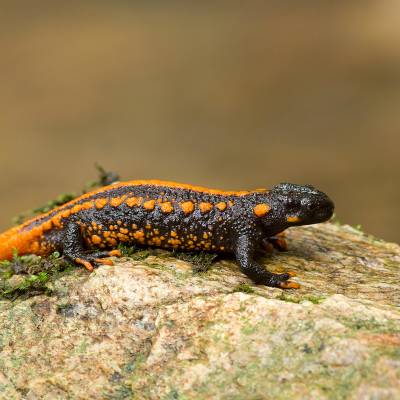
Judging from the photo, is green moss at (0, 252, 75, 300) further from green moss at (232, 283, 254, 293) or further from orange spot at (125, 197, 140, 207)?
green moss at (232, 283, 254, 293)

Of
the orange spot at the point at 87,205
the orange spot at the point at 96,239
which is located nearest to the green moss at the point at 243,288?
the orange spot at the point at 96,239

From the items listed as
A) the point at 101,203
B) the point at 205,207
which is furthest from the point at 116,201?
the point at 205,207

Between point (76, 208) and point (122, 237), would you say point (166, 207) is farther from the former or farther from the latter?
point (76, 208)

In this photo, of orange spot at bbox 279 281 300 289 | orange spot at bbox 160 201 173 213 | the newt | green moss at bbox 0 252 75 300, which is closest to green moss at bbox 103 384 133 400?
green moss at bbox 0 252 75 300

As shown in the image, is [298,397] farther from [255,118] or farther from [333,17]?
[333,17]

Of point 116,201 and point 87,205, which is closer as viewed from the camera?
point 116,201
